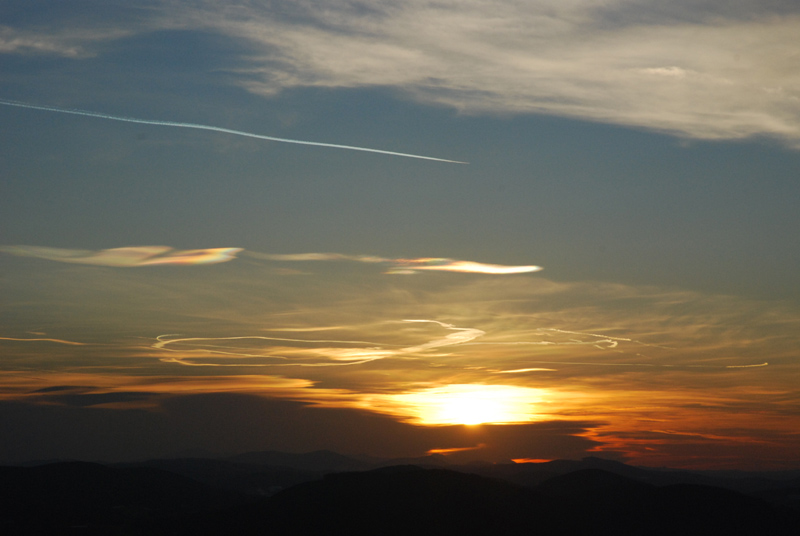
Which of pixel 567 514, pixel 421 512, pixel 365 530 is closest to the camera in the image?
pixel 365 530

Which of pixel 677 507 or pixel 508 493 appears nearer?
pixel 508 493

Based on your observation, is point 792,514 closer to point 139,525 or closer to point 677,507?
point 677,507

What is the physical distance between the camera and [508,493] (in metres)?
172

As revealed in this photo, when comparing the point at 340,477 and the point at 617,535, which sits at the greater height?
the point at 340,477

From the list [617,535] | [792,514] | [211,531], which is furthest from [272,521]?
[792,514]

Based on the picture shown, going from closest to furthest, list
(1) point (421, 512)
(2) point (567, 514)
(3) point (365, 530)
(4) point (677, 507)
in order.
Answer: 1. (3) point (365, 530)
2. (1) point (421, 512)
3. (2) point (567, 514)
4. (4) point (677, 507)

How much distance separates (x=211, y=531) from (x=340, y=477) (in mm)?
37695

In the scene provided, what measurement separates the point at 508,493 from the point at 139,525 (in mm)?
99238

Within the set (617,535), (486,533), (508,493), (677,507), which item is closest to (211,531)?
(486,533)

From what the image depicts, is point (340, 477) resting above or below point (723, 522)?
above

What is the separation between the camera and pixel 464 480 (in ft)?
578

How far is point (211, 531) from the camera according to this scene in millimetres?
152625

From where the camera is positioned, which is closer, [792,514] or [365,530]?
[365,530]

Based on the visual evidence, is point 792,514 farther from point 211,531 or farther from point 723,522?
point 211,531
